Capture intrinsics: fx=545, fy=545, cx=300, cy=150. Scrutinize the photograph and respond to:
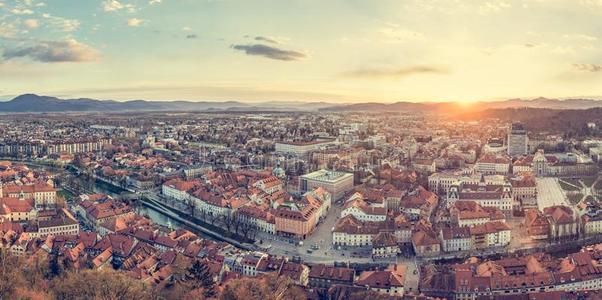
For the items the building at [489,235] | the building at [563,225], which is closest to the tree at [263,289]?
the building at [489,235]

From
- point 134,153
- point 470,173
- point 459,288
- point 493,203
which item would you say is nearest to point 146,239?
point 459,288

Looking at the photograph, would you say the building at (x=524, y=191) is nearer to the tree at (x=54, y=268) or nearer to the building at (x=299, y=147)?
the building at (x=299, y=147)

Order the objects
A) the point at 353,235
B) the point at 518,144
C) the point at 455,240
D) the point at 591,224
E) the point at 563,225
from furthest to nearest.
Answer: the point at 518,144 < the point at 591,224 < the point at 563,225 < the point at 353,235 < the point at 455,240

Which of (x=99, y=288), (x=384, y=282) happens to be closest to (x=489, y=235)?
(x=384, y=282)

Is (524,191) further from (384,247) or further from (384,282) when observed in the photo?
(384,282)

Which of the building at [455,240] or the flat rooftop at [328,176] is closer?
the building at [455,240]
